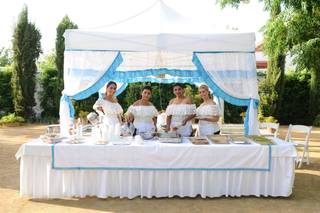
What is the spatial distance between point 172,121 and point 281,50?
4.37 meters

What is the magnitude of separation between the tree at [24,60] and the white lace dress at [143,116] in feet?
35.9

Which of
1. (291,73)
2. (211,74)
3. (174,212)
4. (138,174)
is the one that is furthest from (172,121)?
(291,73)

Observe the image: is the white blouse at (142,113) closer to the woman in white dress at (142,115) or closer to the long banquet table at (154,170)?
the woman in white dress at (142,115)

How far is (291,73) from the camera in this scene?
1677cm

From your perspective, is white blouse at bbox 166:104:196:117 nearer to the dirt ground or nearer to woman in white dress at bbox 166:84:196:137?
woman in white dress at bbox 166:84:196:137

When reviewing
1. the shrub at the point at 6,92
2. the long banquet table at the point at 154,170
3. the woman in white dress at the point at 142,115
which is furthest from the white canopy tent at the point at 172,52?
the shrub at the point at 6,92

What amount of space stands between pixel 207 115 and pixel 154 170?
1.38 meters

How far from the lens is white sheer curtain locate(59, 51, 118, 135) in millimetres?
6172

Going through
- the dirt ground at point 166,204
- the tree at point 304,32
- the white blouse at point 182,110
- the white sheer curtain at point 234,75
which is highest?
the tree at point 304,32

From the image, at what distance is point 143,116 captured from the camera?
6113 millimetres

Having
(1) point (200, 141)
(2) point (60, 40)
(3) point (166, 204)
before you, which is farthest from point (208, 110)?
(2) point (60, 40)

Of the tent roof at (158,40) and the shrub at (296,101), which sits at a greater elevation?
the tent roof at (158,40)

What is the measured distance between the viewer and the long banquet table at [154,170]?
493 centimetres

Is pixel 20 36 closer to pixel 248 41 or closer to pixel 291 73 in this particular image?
pixel 291 73
